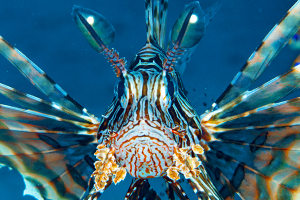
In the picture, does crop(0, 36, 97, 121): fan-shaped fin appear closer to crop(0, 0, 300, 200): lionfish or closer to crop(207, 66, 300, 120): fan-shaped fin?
crop(0, 0, 300, 200): lionfish

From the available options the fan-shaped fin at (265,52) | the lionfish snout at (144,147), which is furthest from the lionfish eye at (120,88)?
the fan-shaped fin at (265,52)

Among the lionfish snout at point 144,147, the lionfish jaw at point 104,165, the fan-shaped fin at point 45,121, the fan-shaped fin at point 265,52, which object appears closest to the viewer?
the lionfish snout at point 144,147

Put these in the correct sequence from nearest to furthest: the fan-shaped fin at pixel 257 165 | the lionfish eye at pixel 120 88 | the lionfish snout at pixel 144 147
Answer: the lionfish snout at pixel 144 147, the lionfish eye at pixel 120 88, the fan-shaped fin at pixel 257 165

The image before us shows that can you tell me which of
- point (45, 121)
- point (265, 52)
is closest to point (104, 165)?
point (45, 121)

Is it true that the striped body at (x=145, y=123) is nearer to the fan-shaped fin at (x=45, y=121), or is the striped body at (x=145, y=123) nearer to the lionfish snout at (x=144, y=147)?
the lionfish snout at (x=144, y=147)

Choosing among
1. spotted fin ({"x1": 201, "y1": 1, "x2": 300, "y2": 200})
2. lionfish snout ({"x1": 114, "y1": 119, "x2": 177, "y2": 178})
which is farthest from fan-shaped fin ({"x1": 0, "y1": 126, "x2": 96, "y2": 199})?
spotted fin ({"x1": 201, "y1": 1, "x2": 300, "y2": 200})

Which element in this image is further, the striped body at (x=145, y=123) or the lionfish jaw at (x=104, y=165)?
the lionfish jaw at (x=104, y=165)

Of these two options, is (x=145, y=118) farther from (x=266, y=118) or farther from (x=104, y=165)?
(x=266, y=118)

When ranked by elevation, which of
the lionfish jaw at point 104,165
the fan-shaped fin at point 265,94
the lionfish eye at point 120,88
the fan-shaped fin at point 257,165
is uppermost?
the lionfish eye at point 120,88
